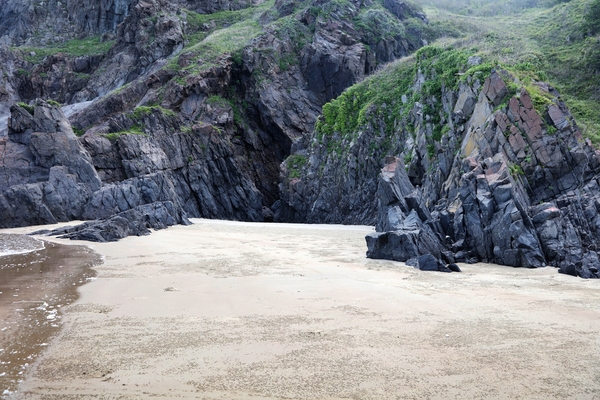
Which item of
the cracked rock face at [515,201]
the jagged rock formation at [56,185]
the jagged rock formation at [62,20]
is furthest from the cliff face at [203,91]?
the cracked rock face at [515,201]

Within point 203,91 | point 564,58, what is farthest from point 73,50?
point 564,58

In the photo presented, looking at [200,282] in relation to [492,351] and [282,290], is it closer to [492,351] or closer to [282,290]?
[282,290]

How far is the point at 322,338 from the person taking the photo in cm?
528

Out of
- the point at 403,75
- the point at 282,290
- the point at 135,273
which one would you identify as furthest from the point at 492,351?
the point at 403,75

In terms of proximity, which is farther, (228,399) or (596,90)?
(596,90)

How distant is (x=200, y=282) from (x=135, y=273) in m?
1.93

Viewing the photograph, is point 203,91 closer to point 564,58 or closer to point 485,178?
point 564,58

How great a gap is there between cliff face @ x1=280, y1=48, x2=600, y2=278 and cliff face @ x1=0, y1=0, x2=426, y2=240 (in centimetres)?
1335

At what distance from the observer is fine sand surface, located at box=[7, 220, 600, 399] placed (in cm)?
405

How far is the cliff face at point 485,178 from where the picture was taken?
11.9m

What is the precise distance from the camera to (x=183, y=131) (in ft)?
123

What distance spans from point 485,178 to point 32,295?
11.8m

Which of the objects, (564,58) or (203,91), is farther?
(203,91)

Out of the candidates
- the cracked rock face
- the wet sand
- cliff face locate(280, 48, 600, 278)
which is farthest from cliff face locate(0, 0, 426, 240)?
the cracked rock face
